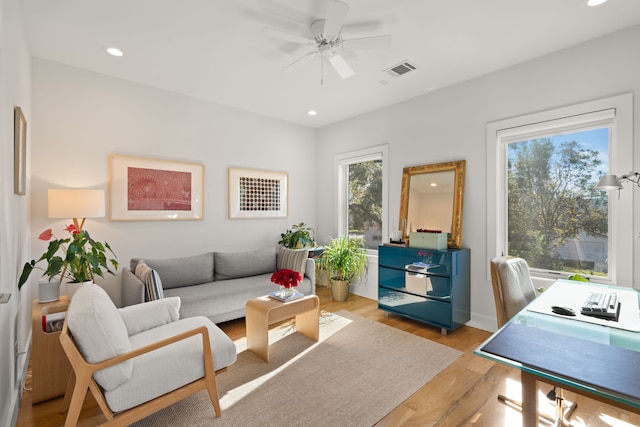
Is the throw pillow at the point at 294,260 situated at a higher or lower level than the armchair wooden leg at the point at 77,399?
higher

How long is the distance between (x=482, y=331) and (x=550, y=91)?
2.54 metres

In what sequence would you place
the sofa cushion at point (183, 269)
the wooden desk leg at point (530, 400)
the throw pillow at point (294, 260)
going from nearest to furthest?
the wooden desk leg at point (530, 400), the sofa cushion at point (183, 269), the throw pillow at point (294, 260)

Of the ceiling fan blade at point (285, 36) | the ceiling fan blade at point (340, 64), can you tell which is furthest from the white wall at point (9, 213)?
the ceiling fan blade at point (340, 64)

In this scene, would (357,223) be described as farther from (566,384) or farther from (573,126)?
(566,384)

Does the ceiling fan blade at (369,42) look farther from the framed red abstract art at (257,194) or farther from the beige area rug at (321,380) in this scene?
the beige area rug at (321,380)

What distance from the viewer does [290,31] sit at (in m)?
2.54

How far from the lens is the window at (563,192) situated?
2.57 meters

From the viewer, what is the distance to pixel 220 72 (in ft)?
10.8

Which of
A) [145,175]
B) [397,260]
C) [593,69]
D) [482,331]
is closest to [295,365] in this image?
[397,260]

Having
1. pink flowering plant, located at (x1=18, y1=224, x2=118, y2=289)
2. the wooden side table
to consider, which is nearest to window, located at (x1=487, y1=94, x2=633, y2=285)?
pink flowering plant, located at (x1=18, y1=224, x2=118, y2=289)

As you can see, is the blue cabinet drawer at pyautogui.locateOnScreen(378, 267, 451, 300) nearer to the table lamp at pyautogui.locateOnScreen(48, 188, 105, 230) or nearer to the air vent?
the air vent

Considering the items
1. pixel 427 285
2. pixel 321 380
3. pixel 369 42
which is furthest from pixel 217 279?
pixel 369 42

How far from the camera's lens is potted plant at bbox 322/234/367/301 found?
4.47 meters

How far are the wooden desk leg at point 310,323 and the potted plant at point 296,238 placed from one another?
158cm
